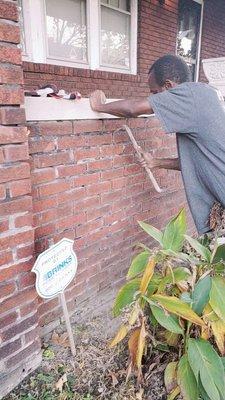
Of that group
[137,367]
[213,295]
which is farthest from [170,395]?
[213,295]

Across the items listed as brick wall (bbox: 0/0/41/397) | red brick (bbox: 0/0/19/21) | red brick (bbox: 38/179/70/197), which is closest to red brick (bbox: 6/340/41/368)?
brick wall (bbox: 0/0/41/397)

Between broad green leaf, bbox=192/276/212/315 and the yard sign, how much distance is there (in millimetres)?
655

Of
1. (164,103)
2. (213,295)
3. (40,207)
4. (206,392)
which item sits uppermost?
(164,103)

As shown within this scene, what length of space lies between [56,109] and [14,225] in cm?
74

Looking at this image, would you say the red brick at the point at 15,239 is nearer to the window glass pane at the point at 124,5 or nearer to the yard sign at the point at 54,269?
the yard sign at the point at 54,269

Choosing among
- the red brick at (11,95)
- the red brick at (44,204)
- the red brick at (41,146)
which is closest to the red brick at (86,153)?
the red brick at (41,146)

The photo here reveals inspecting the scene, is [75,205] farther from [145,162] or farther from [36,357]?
[36,357]

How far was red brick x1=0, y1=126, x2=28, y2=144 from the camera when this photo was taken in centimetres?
157

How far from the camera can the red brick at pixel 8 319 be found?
5.62 ft

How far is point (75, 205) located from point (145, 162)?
0.76 meters

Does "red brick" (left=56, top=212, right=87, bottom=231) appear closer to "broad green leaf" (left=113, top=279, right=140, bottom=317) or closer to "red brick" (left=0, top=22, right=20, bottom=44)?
"broad green leaf" (left=113, top=279, right=140, bottom=317)

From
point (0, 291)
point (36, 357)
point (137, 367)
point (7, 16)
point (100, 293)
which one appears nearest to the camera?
point (7, 16)

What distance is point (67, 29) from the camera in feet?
17.9

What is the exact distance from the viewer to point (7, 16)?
150 cm
